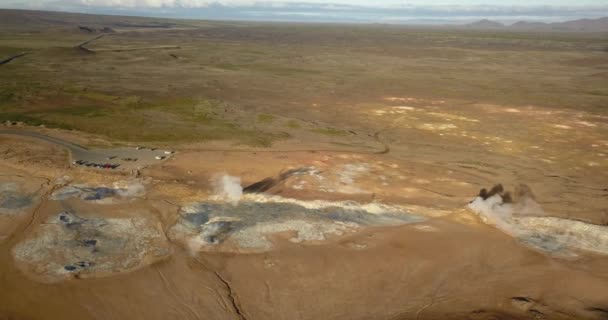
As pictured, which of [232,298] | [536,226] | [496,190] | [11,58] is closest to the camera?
[232,298]

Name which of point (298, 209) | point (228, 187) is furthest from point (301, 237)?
point (228, 187)

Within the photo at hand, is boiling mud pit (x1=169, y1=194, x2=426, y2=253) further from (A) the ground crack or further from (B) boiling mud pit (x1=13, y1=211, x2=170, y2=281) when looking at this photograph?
(A) the ground crack

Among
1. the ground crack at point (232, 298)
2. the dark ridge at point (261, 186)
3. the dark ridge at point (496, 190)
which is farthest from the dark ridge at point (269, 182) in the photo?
the dark ridge at point (496, 190)

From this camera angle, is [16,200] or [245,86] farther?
[245,86]

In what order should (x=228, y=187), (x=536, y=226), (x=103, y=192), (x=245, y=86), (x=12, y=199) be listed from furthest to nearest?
(x=245, y=86) < (x=228, y=187) < (x=103, y=192) < (x=12, y=199) < (x=536, y=226)

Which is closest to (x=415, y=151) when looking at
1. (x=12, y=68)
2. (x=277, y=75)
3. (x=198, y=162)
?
(x=198, y=162)

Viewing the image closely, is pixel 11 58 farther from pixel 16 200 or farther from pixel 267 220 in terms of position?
pixel 267 220
